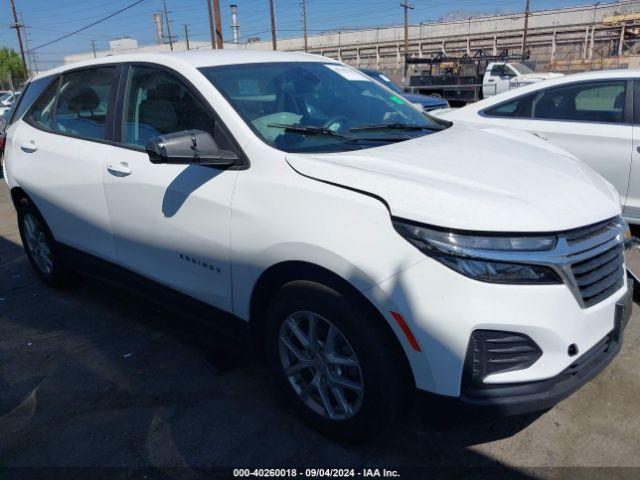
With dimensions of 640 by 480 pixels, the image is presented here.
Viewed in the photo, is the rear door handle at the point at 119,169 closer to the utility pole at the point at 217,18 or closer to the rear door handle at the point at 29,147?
the rear door handle at the point at 29,147


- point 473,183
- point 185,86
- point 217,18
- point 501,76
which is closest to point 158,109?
point 185,86

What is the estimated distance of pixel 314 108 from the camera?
3.12m

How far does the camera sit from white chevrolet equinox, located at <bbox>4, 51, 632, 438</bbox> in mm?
2043

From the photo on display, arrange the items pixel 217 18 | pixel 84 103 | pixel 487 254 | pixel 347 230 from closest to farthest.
Answer: pixel 487 254 < pixel 347 230 < pixel 84 103 < pixel 217 18

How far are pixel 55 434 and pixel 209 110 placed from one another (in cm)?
182

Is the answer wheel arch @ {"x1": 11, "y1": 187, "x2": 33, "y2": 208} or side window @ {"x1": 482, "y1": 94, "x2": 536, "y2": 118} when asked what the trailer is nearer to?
side window @ {"x1": 482, "y1": 94, "x2": 536, "y2": 118}

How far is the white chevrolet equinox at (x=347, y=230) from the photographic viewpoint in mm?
2043

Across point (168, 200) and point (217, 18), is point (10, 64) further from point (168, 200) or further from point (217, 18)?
point (168, 200)

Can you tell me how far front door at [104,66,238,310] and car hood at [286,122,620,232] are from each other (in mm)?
545

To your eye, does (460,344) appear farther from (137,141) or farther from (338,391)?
(137,141)

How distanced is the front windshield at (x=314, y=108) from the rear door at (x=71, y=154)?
1013 mm

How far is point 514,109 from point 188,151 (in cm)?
392

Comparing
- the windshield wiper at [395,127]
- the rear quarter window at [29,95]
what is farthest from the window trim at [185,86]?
the rear quarter window at [29,95]

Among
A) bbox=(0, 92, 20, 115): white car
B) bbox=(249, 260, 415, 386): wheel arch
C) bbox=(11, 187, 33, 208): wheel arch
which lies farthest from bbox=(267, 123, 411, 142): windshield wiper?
bbox=(0, 92, 20, 115): white car
